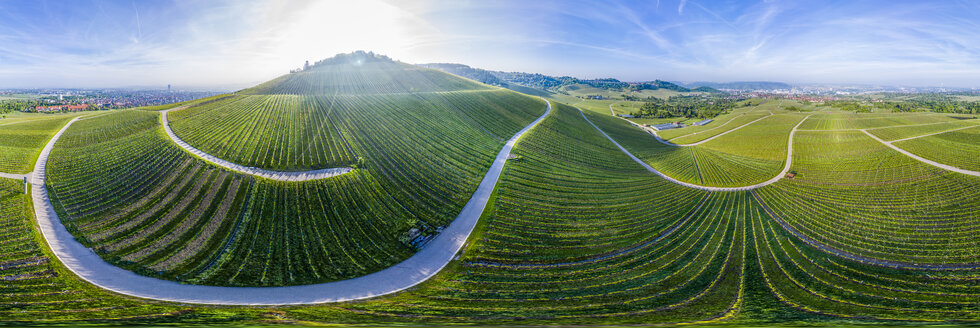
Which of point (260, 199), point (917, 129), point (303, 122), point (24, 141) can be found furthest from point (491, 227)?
point (917, 129)

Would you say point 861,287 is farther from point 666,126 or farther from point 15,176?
point 666,126

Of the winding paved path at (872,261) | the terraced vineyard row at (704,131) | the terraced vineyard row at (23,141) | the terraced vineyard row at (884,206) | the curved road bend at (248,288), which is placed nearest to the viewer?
the curved road bend at (248,288)

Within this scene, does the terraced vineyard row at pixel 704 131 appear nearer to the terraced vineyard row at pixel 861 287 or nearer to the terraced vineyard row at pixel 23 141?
the terraced vineyard row at pixel 861 287

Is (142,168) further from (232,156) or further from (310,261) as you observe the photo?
(310,261)

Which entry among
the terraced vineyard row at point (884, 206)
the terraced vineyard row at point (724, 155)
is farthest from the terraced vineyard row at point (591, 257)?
the terraced vineyard row at point (724, 155)

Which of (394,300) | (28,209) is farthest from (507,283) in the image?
(28,209)

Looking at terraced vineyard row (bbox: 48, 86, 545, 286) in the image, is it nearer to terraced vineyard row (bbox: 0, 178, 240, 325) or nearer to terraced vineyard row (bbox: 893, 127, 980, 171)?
terraced vineyard row (bbox: 0, 178, 240, 325)
